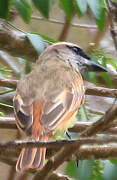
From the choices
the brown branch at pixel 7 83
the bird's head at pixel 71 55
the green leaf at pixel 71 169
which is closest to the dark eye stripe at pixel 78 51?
the bird's head at pixel 71 55

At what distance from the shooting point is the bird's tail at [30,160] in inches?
87.7

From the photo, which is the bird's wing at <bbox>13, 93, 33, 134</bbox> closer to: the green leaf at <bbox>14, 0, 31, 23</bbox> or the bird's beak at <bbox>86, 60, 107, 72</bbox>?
the green leaf at <bbox>14, 0, 31, 23</bbox>

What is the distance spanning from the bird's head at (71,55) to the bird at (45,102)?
24 mm

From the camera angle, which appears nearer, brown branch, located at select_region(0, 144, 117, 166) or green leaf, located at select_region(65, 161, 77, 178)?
brown branch, located at select_region(0, 144, 117, 166)

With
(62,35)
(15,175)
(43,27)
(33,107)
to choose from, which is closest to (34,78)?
(33,107)

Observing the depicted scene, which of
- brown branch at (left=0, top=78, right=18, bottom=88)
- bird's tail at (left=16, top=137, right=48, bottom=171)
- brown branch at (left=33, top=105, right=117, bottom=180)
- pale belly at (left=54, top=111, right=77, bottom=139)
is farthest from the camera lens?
brown branch at (left=0, top=78, right=18, bottom=88)

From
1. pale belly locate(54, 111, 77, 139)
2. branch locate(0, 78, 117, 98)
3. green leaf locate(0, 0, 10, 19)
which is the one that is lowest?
branch locate(0, 78, 117, 98)

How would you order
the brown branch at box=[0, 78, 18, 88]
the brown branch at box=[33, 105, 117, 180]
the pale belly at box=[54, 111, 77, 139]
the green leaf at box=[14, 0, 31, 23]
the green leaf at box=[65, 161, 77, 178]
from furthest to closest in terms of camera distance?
the brown branch at box=[0, 78, 18, 88] → the green leaf at box=[14, 0, 31, 23] → the green leaf at box=[65, 161, 77, 178] → the pale belly at box=[54, 111, 77, 139] → the brown branch at box=[33, 105, 117, 180]

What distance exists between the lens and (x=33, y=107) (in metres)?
2.54

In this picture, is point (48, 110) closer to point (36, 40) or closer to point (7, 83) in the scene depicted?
point (36, 40)

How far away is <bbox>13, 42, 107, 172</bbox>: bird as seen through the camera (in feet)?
7.55

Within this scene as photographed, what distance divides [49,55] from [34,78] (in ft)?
1.70

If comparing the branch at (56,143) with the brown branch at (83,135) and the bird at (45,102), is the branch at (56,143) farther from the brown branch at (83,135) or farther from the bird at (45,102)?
the bird at (45,102)

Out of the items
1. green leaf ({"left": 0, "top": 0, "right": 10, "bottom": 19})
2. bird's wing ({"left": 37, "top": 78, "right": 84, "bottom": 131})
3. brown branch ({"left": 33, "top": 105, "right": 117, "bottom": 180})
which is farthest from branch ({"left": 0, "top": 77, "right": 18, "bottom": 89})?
brown branch ({"left": 33, "top": 105, "right": 117, "bottom": 180})
